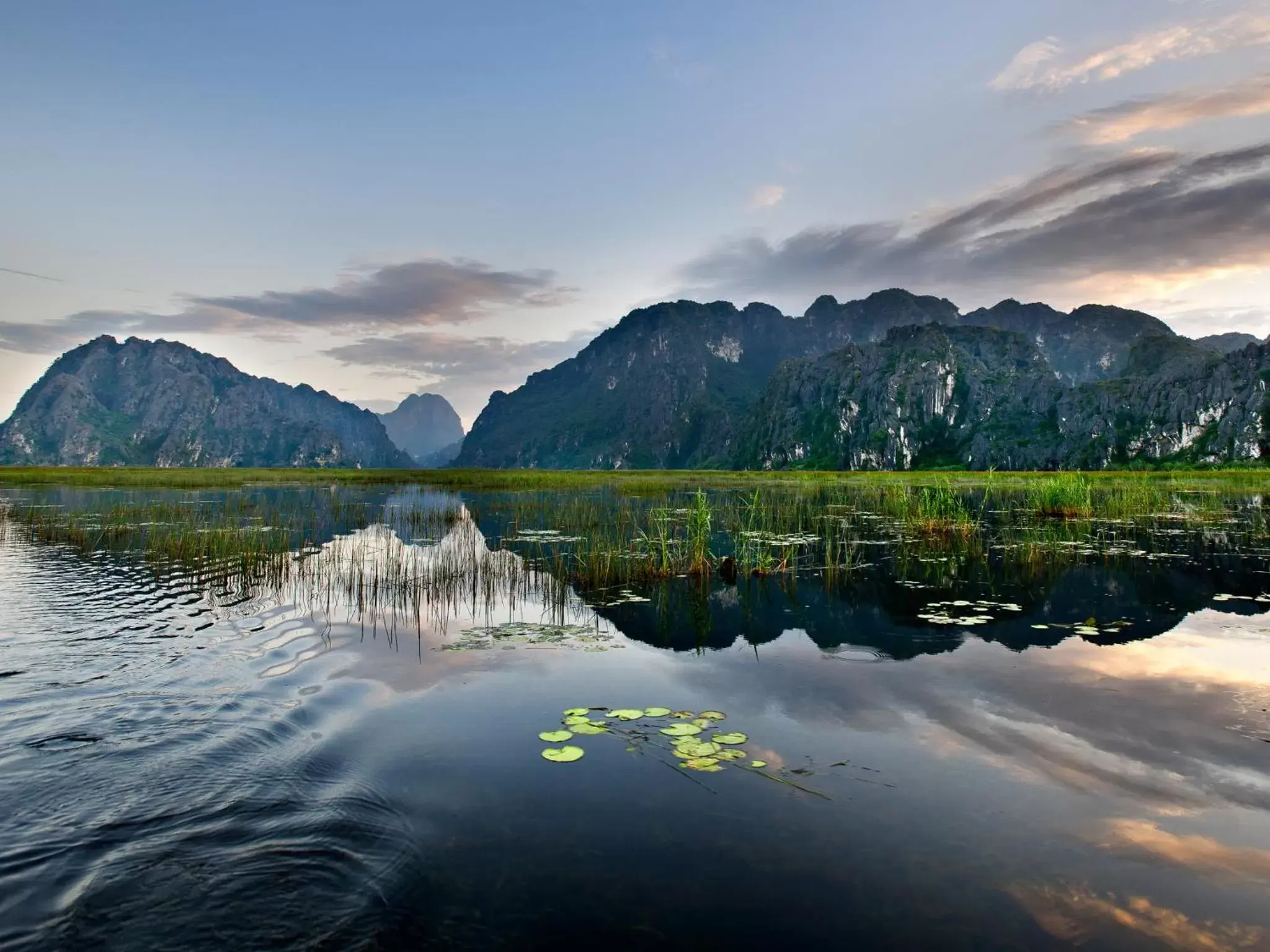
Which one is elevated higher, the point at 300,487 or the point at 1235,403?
the point at 1235,403

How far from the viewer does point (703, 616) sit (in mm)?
16625

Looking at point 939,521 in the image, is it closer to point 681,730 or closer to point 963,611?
point 963,611

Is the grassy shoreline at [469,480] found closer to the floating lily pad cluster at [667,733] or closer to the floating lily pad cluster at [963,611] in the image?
the floating lily pad cluster at [963,611]

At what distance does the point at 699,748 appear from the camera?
8.62m

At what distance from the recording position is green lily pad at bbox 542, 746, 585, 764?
26.9 feet

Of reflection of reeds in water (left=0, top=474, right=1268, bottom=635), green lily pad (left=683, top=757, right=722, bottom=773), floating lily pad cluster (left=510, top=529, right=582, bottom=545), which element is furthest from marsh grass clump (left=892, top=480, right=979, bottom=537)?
green lily pad (left=683, top=757, right=722, bottom=773)

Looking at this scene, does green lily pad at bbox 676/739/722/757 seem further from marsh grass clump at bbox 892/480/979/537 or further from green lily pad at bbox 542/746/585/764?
marsh grass clump at bbox 892/480/979/537

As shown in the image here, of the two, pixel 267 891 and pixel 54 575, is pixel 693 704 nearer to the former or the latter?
pixel 267 891

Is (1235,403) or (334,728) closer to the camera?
(334,728)

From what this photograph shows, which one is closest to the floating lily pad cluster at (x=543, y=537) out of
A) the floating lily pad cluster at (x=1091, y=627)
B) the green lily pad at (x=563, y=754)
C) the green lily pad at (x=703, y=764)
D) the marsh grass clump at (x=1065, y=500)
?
the floating lily pad cluster at (x=1091, y=627)

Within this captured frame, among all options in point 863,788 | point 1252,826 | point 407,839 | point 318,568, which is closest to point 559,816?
point 407,839

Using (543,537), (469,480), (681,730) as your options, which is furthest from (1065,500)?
(469,480)

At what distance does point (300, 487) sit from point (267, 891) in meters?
80.1

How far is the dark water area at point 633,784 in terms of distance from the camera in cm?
525
